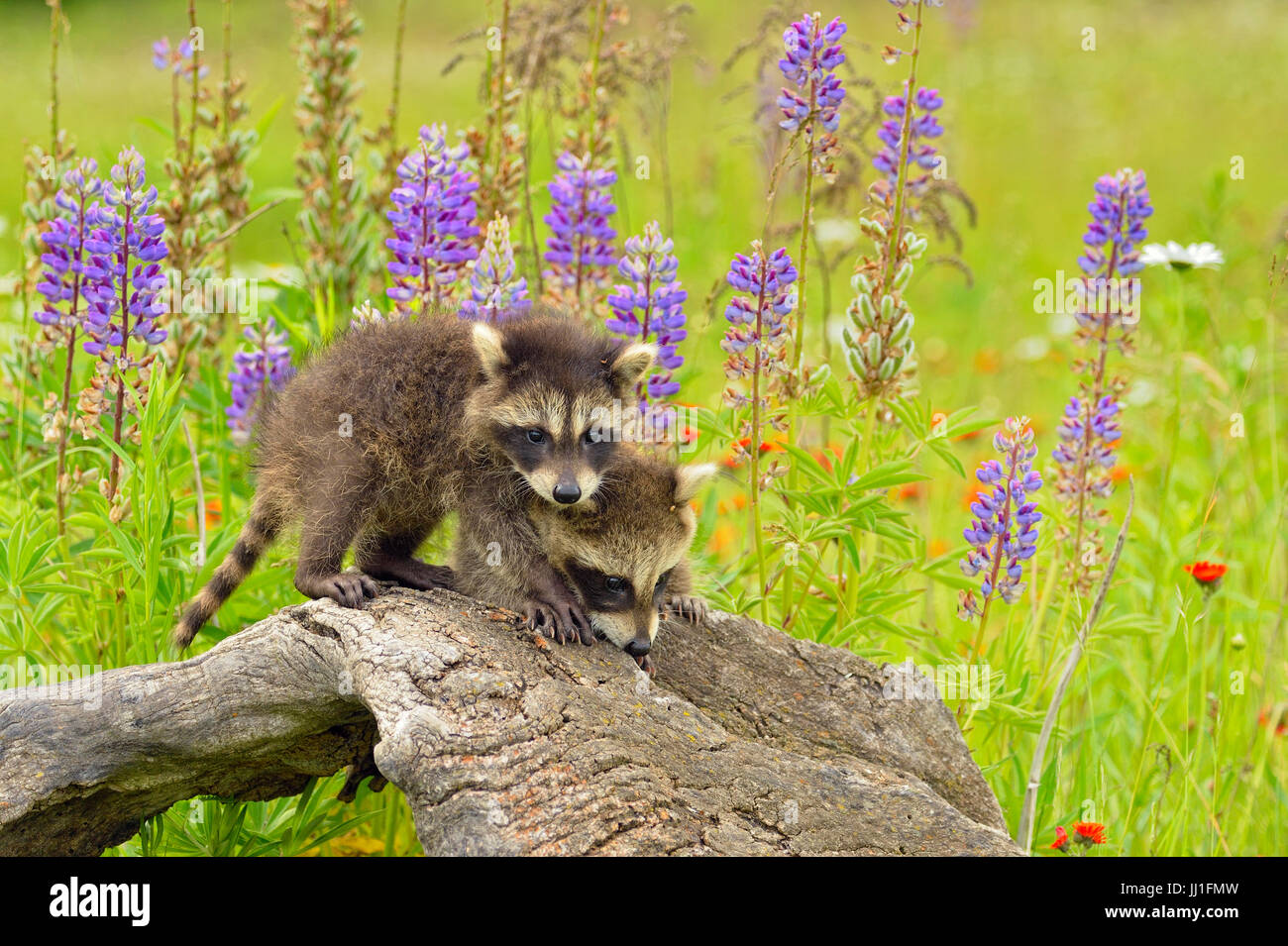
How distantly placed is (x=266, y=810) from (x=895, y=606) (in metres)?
2.17

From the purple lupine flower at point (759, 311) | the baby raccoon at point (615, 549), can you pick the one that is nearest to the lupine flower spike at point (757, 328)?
the purple lupine flower at point (759, 311)

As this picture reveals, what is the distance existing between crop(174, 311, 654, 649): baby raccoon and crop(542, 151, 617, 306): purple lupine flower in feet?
2.13

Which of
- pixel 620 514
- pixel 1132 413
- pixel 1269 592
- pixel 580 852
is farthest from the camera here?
pixel 1132 413

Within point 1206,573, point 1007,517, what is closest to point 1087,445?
point 1206,573

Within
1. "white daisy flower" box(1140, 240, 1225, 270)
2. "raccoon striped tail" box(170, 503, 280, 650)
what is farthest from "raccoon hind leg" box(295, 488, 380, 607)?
"white daisy flower" box(1140, 240, 1225, 270)

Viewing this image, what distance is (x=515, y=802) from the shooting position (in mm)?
2893

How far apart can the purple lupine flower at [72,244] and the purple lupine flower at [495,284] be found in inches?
49.2

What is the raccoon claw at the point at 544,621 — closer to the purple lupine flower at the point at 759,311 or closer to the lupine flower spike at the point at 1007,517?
the purple lupine flower at the point at 759,311

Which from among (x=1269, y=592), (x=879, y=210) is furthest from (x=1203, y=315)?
(x=879, y=210)

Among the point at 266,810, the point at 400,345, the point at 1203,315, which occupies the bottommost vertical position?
the point at 266,810

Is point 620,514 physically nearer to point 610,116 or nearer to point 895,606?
point 895,606

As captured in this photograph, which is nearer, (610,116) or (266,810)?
(266,810)

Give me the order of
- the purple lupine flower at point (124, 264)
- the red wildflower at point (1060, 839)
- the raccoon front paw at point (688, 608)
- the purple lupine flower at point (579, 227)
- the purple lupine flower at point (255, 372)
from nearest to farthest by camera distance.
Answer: the red wildflower at point (1060, 839)
the purple lupine flower at point (124, 264)
the raccoon front paw at point (688, 608)
the purple lupine flower at point (579, 227)
the purple lupine flower at point (255, 372)

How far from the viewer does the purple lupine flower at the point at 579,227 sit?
4738 millimetres
